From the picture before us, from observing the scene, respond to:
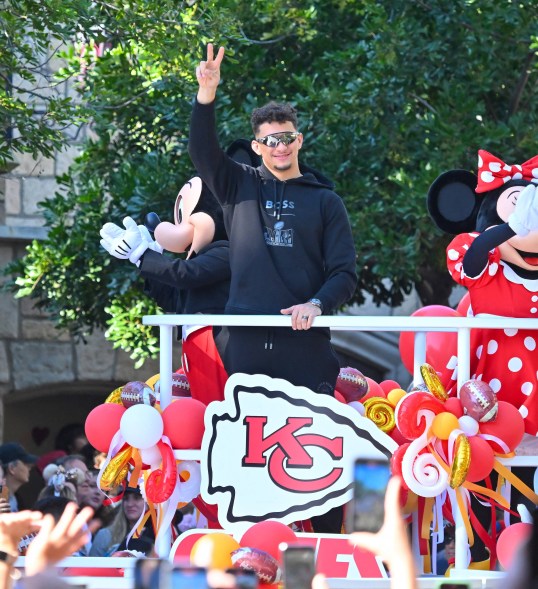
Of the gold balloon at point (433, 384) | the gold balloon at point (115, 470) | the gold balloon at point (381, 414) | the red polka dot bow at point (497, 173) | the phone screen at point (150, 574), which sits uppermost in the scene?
the red polka dot bow at point (497, 173)

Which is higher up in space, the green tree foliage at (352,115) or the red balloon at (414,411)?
the green tree foliage at (352,115)

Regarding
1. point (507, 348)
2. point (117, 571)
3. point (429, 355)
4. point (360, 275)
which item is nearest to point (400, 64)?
point (360, 275)

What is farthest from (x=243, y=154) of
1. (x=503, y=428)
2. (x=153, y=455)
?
(x=503, y=428)

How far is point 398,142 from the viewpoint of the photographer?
9.67m

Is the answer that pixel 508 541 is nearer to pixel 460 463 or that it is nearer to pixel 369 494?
pixel 460 463

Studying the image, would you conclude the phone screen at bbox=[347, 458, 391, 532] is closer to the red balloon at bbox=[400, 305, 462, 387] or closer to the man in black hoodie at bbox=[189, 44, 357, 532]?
the man in black hoodie at bbox=[189, 44, 357, 532]

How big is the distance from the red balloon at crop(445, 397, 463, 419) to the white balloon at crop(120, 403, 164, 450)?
1.03 m

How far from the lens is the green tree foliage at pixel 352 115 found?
9.45m

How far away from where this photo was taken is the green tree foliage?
9445 millimetres

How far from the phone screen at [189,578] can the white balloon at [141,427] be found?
2.31 metres

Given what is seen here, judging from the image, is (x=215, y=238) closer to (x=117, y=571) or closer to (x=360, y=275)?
(x=117, y=571)

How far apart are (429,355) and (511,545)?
127 centimetres

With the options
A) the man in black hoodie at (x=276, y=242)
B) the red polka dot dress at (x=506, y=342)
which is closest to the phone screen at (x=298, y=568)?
the man in black hoodie at (x=276, y=242)

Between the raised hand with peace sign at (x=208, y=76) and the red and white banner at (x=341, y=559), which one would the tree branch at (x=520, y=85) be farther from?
the red and white banner at (x=341, y=559)
